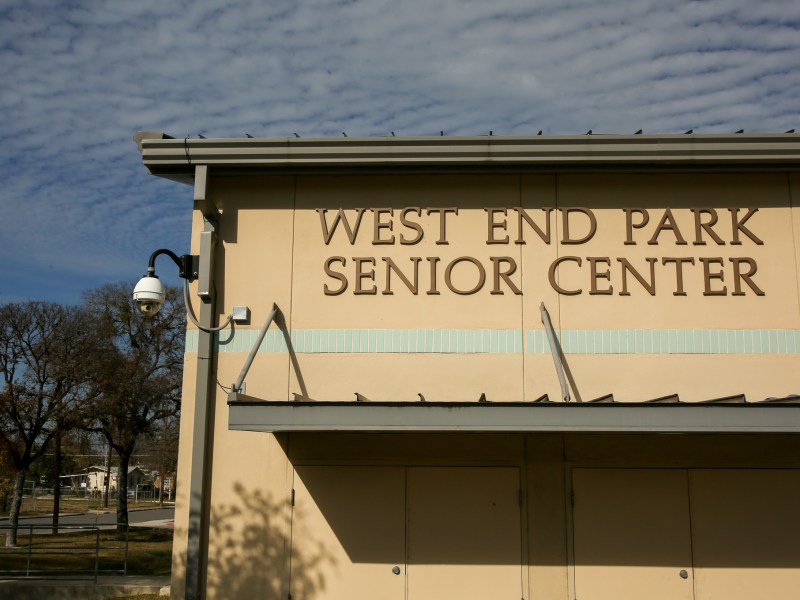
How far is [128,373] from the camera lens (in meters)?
32.7

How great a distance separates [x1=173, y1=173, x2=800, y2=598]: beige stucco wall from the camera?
1023 centimetres

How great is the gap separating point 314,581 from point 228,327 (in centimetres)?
343

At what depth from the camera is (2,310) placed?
31.8m

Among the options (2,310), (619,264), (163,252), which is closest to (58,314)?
(2,310)

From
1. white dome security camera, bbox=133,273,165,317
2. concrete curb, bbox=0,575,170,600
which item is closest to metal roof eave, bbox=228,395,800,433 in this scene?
white dome security camera, bbox=133,273,165,317

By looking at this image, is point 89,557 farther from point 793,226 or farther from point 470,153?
point 793,226

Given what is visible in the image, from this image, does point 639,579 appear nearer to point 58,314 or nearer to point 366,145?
point 366,145

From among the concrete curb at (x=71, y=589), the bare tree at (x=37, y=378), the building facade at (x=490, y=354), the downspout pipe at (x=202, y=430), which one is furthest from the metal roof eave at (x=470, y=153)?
the bare tree at (x=37, y=378)

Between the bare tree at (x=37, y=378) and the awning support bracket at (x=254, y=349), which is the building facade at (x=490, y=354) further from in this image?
the bare tree at (x=37, y=378)

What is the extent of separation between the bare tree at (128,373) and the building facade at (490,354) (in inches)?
819

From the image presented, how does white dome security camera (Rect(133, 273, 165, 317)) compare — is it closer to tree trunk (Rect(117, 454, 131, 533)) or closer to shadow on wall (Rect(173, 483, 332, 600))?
shadow on wall (Rect(173, 483, 332, 600))

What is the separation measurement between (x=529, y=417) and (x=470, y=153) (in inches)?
155

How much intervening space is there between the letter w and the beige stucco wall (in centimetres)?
7

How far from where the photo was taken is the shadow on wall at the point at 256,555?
10133mm
